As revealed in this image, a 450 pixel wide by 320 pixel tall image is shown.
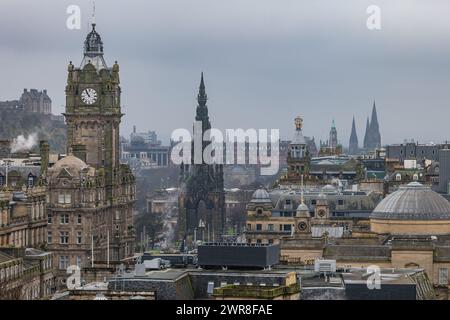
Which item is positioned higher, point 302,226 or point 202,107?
point 202,107

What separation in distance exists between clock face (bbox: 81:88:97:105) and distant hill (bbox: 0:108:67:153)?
48.2 metres

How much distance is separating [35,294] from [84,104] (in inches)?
1418

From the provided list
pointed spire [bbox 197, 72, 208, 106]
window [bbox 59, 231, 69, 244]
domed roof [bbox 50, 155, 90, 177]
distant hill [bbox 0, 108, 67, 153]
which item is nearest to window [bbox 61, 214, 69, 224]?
window [bbox 59, 231, 69, 244]

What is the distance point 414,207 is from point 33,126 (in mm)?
80878

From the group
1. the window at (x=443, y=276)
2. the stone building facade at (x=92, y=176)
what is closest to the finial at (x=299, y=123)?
the stone building facade at (x=92, y=176)

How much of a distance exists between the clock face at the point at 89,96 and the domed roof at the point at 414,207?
24823mm

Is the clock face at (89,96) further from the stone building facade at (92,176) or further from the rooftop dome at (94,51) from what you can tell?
the rooftop dome at (94,51)

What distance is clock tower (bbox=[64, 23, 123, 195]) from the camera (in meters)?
110

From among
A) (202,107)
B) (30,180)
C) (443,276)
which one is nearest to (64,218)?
(30,180)

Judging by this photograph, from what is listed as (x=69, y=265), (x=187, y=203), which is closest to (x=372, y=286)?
(x=69, y=265)

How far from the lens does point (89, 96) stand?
111 metres

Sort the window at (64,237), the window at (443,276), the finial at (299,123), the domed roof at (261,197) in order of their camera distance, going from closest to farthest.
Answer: the window at (443,276) → the window at (64,237) → the domed roof at (261,197) → the finial at (299,123)

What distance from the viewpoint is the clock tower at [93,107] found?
11038 cm

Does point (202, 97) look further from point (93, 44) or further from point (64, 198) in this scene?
point (64, 198)
